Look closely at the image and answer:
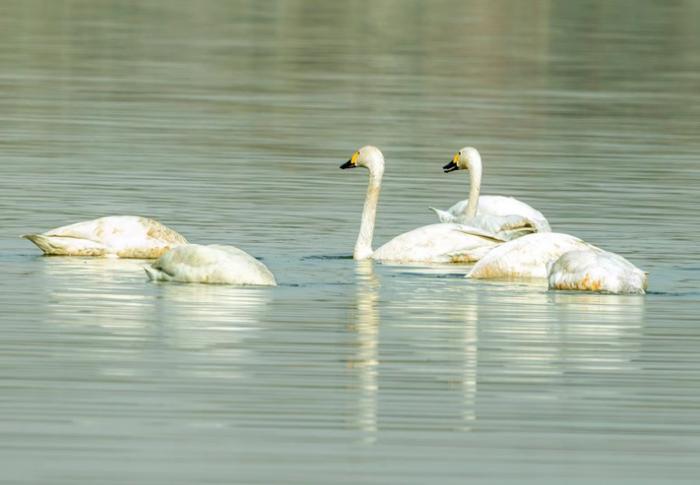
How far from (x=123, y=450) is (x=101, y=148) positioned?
1846cm

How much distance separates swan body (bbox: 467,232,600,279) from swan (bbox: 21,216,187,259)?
2.68 meters

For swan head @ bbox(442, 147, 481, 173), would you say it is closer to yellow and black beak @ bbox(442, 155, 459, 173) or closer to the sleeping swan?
yellow and black beak @ bbox(442, 155, 459, 173)

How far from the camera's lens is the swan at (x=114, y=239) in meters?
19.5

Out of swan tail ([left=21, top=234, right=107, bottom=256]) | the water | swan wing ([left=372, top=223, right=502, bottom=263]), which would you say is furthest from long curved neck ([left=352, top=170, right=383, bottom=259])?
swan tail ([left=21, top=234, right=107, bottom=256])

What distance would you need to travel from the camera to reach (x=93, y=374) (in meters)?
13.1

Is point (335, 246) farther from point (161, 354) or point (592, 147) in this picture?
point (592, 147)

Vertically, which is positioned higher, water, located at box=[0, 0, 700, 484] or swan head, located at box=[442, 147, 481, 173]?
swan head, located at box=[442, 147, 481, 173]

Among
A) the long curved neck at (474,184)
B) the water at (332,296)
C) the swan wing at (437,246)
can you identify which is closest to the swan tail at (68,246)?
the water at (332,296)

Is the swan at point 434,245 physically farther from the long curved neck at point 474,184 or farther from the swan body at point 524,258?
the long curved neck at point 474,184

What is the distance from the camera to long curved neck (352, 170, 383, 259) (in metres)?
20.1

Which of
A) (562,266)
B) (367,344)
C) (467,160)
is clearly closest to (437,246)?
(562,266)

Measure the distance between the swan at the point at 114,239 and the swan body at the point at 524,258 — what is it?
268cm

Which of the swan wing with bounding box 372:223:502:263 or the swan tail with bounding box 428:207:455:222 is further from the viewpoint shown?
the swan tail with bounding box 428:207:455:222

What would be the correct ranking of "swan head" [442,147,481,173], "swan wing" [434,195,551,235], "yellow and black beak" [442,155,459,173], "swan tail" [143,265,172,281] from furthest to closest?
"yellow and black beak" [442,155,459,173] → "swan head" [442,147,481,173] → "swan wing" [434,195,551,235] → "swan tail" [143,265,172,281]
